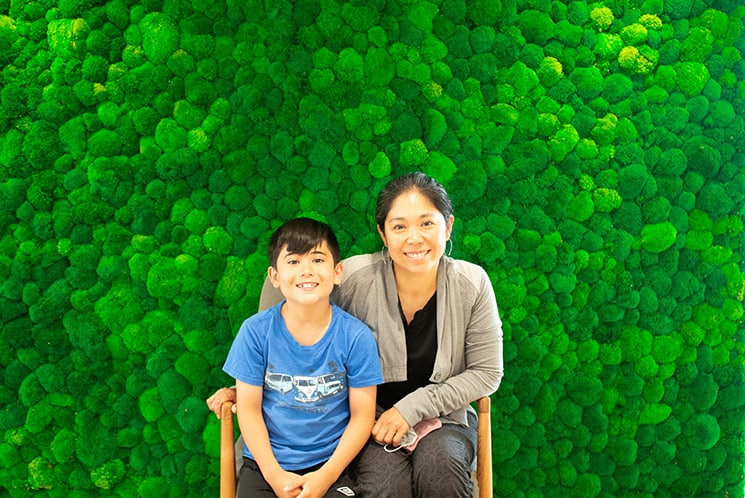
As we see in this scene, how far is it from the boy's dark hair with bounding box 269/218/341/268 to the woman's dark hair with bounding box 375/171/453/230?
0.68 ft

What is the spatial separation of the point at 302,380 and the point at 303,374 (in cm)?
2

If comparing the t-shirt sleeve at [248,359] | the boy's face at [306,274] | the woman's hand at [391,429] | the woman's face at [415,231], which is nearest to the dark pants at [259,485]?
the woman's hand at [391,429]

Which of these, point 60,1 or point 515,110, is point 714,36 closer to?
point 515,110

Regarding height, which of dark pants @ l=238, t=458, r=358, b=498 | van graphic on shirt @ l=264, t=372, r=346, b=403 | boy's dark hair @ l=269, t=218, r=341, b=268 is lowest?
dark pants @ l=238, t=458, r=358, b=498


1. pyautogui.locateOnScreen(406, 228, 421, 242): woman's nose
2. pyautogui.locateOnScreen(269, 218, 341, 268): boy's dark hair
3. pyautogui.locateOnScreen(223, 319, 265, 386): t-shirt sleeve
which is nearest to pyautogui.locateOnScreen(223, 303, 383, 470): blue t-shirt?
pyautogui.locateOnScreen(223, 319, 265, 386): t-shirt sleeve

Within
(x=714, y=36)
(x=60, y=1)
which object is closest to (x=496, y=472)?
(x=714, y=36)

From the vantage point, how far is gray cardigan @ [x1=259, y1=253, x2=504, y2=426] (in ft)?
6.52

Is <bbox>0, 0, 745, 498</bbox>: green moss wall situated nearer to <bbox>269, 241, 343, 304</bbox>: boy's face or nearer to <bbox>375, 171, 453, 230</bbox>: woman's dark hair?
<bbox>375, 171, 453, 230</bbox>: woman's dark hair

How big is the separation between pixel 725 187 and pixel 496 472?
142 centimetres

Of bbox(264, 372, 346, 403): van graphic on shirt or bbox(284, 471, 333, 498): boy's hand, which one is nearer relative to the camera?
bbox(284, 471, 333, 498): boy's hand

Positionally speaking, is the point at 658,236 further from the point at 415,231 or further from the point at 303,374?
the point at 303,374

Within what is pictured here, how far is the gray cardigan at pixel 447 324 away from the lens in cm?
199

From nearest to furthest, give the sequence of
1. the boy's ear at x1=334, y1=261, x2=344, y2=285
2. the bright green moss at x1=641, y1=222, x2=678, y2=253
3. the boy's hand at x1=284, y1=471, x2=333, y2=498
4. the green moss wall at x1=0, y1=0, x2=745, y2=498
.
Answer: the boy's hand at x1=284, y1=471, x2=333, y2=498 → the boy's ear at x1=334, y1=261, x2=344, y2=285 → the green moss wall at x1=0, y1=0, x2=745, y2=498 → the bright green moss at x1=641, y1=222, x2=678, y2=253

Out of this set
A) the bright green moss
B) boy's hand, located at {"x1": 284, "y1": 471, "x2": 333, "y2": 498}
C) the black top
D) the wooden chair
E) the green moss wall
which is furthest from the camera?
the bright green moss
